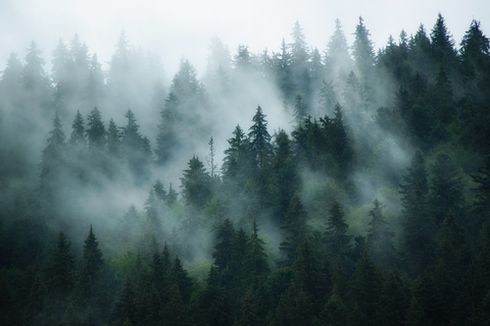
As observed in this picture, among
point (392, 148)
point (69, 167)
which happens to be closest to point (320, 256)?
point (392, 148)

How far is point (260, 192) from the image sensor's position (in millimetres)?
79250

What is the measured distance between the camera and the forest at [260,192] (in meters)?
57.9

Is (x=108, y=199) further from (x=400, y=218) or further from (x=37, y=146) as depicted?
(x=400, y=218)

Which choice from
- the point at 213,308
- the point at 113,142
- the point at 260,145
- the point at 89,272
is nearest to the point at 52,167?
the point at 113,142

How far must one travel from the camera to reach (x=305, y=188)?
79062 millimetres

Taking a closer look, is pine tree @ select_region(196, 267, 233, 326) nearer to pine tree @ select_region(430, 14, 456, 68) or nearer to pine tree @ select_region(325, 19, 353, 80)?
pine tree @ select_region(430, 14, 456, 68)

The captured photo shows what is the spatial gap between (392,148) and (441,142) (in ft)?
21.0

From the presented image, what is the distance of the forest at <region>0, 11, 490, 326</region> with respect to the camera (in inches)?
2280

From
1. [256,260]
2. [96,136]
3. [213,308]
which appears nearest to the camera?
[213,308]

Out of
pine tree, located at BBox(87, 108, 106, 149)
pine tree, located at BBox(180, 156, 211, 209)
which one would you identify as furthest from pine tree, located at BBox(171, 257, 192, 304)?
pine tree, located at BBox(87, 108, 106, 149)

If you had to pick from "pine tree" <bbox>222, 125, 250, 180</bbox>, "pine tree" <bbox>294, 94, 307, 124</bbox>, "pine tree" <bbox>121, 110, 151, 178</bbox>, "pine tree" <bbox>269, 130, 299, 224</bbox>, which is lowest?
"pine tree" <bbox>269, 130, 299, 224</bbox>

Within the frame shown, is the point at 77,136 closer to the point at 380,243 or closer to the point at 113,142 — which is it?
the point at 113,142

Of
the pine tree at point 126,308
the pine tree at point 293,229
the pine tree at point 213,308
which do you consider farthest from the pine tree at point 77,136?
the pine tree at point 213,308

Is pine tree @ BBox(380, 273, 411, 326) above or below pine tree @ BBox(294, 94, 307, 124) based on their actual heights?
below
